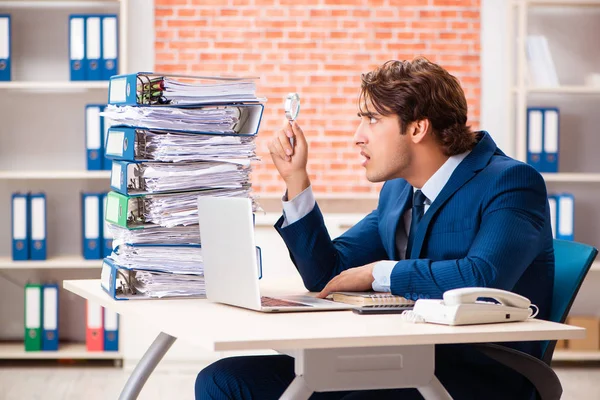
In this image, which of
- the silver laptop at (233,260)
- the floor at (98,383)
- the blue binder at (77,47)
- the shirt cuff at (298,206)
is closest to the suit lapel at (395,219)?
the shirt cuff at (298,206)

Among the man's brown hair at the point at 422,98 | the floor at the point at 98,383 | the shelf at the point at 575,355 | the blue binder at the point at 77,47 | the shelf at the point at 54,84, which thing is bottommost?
the floor at the point at 98,383

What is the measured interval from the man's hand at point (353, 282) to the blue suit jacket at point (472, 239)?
98 millimetres

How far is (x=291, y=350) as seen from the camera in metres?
1.56

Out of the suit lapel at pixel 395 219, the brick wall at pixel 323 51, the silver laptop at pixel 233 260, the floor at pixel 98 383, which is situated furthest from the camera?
the brick wall at pixel 323 51

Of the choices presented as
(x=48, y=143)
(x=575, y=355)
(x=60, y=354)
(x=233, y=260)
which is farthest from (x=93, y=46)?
(x=233, y=260)

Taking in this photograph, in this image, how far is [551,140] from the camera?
443 centimetres

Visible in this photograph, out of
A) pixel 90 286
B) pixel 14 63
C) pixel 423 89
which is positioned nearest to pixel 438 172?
pixel 423 89

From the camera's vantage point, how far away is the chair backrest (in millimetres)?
1954

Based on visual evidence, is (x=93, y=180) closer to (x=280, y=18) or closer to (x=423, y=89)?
(x=280, y=18)

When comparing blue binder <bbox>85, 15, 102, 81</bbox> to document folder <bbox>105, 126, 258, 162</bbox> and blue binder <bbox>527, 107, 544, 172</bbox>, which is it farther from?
document folder <bbox>105, 126, 258, 162</bbox>

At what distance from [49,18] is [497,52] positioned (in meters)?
2.27

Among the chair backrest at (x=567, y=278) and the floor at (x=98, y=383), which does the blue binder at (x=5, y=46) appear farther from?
the chair backrest at (x=567, y=278)

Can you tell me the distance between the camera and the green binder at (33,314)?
4.37 m

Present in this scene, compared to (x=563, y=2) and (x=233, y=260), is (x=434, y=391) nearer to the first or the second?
(x=233, y=260)
